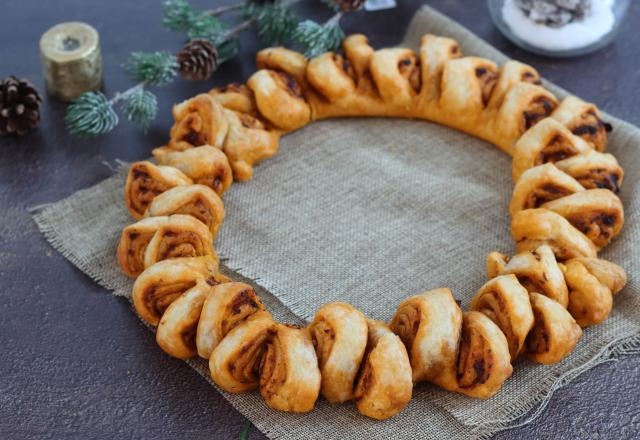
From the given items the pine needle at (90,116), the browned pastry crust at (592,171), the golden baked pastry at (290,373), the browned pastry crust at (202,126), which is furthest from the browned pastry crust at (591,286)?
the pine needle at (90,116)

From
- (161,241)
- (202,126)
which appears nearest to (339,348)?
(161,241)

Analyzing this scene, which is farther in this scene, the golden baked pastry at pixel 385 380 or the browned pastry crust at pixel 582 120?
the browned pastry crust at pixel 582 120

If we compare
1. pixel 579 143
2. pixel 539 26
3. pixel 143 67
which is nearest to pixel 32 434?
pixel 143 67

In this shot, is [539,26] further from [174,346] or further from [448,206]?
[174,346]

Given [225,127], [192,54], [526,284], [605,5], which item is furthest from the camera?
[605,5]

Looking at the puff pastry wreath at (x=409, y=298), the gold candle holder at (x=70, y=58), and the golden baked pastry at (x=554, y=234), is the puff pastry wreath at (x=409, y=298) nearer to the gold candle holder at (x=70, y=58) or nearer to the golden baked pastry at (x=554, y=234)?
the golden baked pastry at (x=554, y=234)

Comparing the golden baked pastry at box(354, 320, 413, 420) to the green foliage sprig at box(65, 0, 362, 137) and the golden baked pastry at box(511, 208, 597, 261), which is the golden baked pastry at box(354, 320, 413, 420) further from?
the green foliage sprig at box(65, 0, 362, 137)

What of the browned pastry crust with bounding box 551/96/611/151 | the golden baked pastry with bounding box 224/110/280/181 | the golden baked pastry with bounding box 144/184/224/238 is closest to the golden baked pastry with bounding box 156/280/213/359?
the golden baked pastry with bounding box 144/184/224/238
